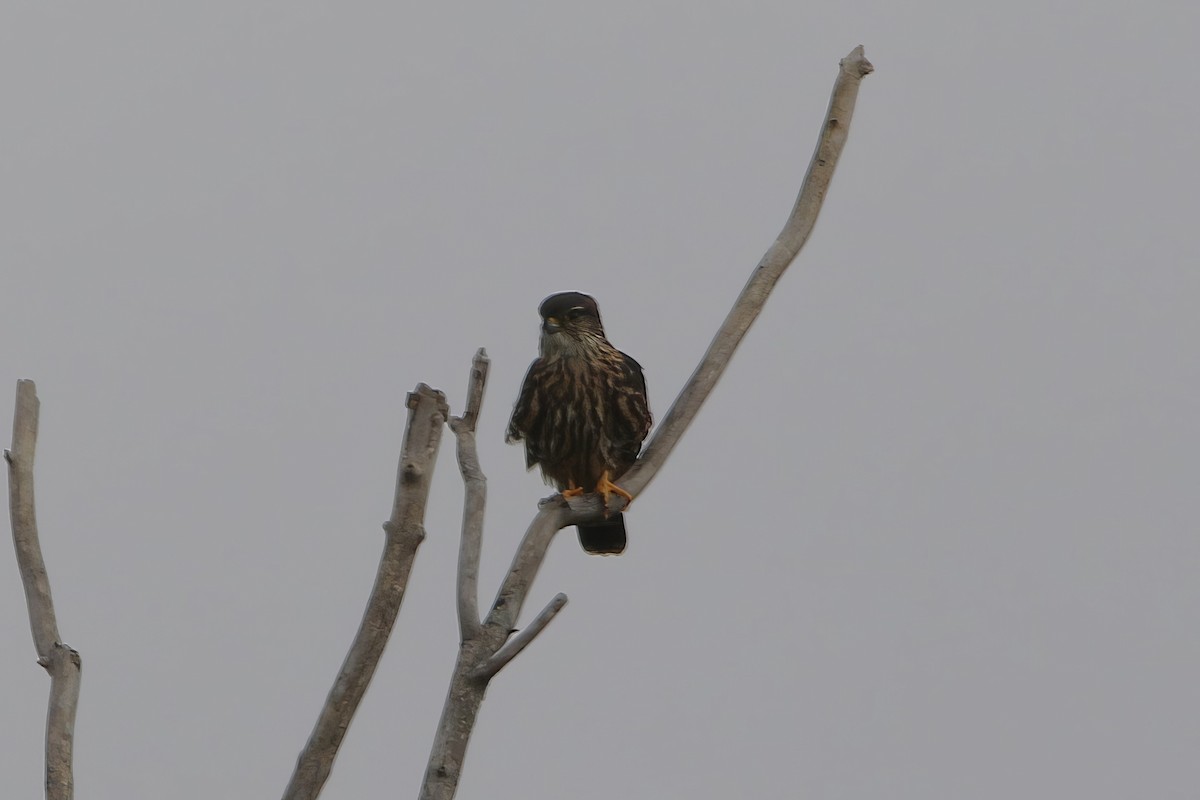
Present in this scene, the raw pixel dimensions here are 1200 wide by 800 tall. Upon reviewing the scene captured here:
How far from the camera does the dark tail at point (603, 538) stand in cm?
495

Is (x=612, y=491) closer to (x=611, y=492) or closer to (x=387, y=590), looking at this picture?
(x=611, y=492)

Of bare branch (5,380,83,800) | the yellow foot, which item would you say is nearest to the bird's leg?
the yellow foot

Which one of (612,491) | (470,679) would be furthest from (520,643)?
(612,491)

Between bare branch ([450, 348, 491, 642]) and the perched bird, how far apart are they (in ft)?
3.85

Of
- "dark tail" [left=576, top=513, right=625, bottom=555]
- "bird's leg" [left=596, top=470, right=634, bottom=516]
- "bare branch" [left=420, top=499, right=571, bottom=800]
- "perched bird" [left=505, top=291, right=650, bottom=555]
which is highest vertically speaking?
"perched bird" [left=505, top=291, right=650, bottom=555]

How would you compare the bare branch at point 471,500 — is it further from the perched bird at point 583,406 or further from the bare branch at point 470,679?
the perched bird at point 583,406

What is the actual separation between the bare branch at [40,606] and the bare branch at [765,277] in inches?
65.8

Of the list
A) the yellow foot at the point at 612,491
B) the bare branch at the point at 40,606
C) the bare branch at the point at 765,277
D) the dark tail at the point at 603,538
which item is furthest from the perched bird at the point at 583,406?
the bare branch at the point at 40,606

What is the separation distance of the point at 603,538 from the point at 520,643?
1.59 m

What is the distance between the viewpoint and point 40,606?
3.58 meters

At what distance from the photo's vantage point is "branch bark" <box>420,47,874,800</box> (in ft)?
11.2

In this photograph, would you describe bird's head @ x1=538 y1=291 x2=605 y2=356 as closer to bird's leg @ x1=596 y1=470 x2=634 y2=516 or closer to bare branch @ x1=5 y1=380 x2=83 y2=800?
bird's leg @ x1=596 y1=470 x2=634 y2=516

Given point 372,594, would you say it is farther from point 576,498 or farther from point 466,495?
point 576,498

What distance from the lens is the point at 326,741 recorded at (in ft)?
11.1
